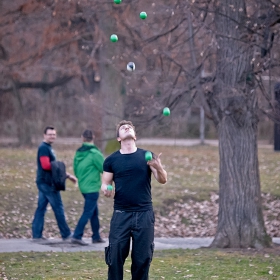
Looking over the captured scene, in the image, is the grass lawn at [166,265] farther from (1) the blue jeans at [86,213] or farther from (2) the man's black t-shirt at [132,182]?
(2) the man's black t-shirt at [132,182]

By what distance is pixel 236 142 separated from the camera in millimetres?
10430

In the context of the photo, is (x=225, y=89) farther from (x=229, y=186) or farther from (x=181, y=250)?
(x=181, y=250)

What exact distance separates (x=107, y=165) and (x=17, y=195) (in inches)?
361

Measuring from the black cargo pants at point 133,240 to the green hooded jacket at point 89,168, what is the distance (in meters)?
4.55

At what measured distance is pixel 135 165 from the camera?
6.26m

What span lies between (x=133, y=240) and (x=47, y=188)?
516 centimetres

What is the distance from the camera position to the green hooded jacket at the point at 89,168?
35.6 feet

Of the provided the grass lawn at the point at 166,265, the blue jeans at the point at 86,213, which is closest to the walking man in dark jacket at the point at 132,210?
the grass lawn at the point at 166,265

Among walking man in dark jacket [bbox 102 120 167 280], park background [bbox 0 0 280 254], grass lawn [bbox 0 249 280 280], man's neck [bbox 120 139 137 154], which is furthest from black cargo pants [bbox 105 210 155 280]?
park background [bbox 0 0 280 254]

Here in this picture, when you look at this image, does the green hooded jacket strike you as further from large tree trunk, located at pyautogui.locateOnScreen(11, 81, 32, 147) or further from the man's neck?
large tree trunk, located at pyautogui.locateOnScreen(11, 81, 32, 147)

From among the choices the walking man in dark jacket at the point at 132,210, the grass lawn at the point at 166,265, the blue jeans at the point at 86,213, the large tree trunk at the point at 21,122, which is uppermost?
the large tree trunk at the point at 21,122

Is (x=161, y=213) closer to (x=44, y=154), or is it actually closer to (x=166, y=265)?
(x=44, y=154)

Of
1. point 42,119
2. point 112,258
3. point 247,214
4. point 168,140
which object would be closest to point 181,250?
point 247,214

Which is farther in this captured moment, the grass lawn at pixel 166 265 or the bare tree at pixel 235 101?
the bare tree at pixel 235 101
